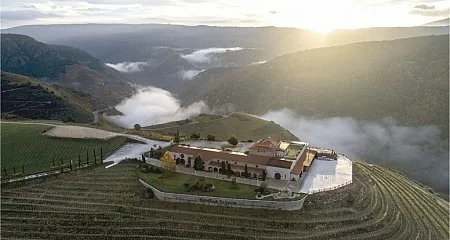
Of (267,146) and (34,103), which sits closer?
(267,146)

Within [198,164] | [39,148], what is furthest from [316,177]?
[39,148]

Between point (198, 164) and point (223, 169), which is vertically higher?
point (198, 164)

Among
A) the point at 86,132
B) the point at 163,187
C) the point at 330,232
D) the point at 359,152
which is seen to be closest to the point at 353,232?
the point at 330,232

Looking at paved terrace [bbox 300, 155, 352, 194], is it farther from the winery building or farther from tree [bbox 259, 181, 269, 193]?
tree [bbox 259, 181, 269, 193]

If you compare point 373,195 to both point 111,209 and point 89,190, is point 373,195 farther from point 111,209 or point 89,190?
point 89,190

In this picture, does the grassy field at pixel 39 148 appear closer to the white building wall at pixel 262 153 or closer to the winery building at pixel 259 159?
the winery building at pixel 259 159

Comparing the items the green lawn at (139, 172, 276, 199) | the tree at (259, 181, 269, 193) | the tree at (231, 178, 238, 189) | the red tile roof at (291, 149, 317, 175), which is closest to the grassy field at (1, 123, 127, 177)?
the green lawn at (139, 172, 276, 199)

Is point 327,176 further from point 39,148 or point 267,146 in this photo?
point 39,148

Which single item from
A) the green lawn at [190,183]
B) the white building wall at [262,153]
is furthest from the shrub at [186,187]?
the white building wall at [262,153]
